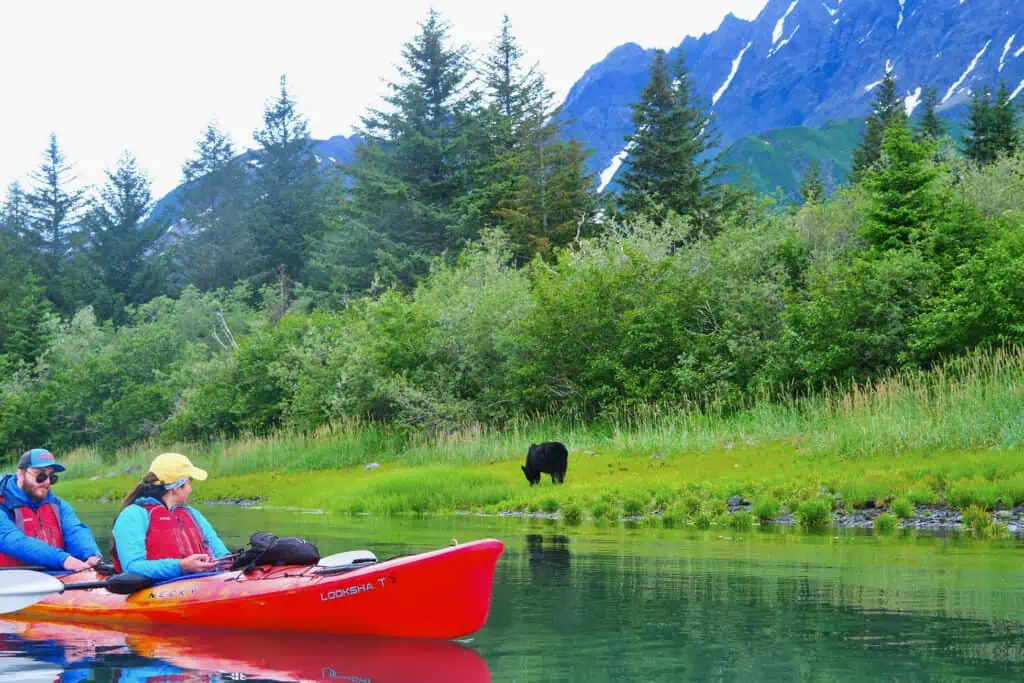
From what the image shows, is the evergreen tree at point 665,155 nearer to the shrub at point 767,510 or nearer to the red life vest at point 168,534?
the shrub at point 767,510

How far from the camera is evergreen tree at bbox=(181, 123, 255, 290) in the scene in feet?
256

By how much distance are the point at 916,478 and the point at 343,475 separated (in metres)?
17.0

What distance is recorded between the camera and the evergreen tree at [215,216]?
256 ft

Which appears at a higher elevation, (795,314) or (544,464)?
(795,314)

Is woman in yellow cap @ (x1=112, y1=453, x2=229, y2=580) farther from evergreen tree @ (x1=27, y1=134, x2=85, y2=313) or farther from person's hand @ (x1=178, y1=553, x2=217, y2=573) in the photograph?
evergreen tree @ (x1=27, y1=134, x2=85, y2=313)

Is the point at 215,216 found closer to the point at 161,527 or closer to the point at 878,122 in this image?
the point at 878,122

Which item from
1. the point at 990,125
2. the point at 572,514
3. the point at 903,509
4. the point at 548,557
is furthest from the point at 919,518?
the point at 990,125

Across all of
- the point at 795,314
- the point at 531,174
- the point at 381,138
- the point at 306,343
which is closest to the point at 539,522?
the point at 795,314

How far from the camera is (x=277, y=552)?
10.9 metres

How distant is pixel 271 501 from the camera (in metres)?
31.9

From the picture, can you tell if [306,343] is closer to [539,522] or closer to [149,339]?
[149,339]

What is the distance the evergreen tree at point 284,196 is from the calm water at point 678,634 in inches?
2286

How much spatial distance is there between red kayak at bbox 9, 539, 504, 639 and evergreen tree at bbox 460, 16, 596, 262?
37979 mm

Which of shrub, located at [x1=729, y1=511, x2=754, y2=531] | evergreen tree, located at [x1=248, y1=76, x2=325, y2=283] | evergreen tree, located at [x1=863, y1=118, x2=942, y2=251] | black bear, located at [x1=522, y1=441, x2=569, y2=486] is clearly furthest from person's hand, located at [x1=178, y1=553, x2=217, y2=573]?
evergreen tree, located at [x1=248, y1=76, x2=325, y2=283]
